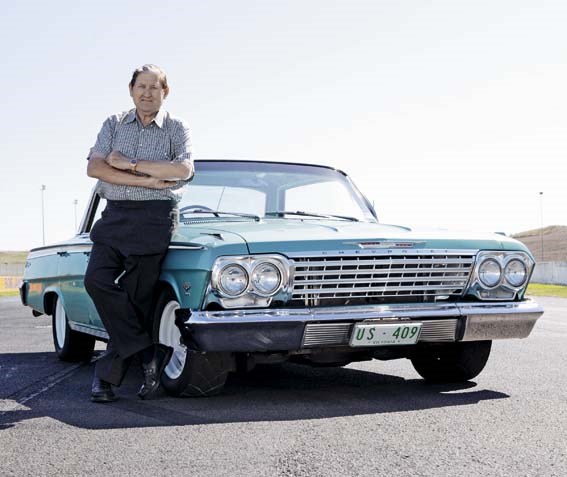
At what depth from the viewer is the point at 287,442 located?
431 centimetres

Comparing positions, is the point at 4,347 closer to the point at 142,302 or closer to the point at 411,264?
the point at 142,302

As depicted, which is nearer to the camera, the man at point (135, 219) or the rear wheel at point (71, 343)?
the man at point (135, 219)

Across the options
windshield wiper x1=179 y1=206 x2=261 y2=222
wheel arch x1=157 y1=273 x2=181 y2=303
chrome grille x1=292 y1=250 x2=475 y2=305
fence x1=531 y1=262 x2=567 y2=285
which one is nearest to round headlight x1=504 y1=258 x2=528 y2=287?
chrome grille x1=292 y1=250 x2=475 y2=305

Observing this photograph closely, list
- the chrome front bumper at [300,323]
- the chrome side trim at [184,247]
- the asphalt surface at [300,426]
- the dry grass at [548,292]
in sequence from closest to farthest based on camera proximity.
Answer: the asphalt surface at [300,426]
the chrome front bumper at [300,323]
the chrome side trim at [184,247]
the dry grass at [548,292]

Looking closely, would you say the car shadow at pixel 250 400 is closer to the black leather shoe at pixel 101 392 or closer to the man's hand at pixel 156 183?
the black leather shoe at pixel 101 392

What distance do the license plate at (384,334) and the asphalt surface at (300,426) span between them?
14.9 inches

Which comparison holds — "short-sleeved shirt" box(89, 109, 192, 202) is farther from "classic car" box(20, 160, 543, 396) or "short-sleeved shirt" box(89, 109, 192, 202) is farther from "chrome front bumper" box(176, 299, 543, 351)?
"chrome front bumper" box(176, 299, 543, 351)

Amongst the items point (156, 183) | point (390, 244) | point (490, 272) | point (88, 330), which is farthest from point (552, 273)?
point (156, 183)

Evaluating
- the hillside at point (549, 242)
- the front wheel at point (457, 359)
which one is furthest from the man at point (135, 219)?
the hillside at point (549, 242)

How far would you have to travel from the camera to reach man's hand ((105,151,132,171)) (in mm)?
5535

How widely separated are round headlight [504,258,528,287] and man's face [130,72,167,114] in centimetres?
251

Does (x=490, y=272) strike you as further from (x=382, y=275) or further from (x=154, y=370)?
(x=154, y=370)

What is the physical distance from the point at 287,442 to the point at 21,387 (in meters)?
2.84

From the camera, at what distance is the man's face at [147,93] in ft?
18.6
